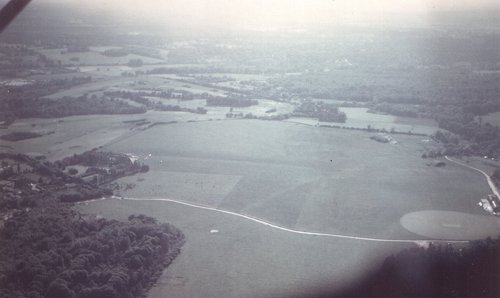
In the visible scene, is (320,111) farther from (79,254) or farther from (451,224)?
(79,254)

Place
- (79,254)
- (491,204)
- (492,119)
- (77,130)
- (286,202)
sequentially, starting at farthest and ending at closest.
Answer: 1. (492,119)
2. (77,130)
3. (286,202)
4. (491,204)
5. (79,254)

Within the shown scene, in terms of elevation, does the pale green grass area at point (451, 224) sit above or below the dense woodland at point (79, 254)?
above

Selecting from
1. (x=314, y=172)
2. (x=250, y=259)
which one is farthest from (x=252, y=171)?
(x=250, y=259)

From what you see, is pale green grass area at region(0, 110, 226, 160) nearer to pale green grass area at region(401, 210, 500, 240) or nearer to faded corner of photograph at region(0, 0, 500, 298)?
faded corner of photograph at region(0, 0, 500, 298)

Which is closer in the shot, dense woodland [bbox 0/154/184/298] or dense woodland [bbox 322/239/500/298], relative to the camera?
dense woodland [bbox 322/239/500/298]

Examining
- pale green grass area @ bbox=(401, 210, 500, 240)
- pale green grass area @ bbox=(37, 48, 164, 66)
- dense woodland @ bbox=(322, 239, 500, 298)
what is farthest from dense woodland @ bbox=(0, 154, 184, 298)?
pale green grass area @ bbox=(37, 48, 164, 66)

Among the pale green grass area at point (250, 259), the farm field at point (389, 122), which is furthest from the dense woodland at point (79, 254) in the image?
the farm field at point (389, 122)

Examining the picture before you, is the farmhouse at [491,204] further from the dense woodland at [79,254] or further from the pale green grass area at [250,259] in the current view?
the dense woodland at [79,254]

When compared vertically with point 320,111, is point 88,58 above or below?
above

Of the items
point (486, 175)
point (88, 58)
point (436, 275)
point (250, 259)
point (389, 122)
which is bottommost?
point (250, 259)
